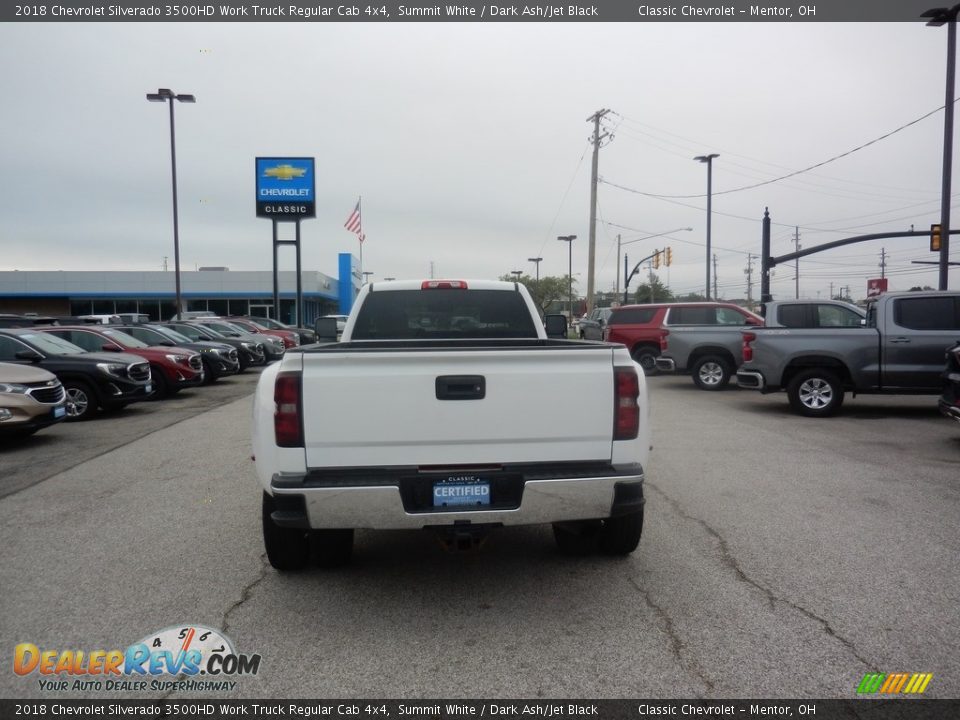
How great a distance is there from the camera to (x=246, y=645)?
375 centimetres

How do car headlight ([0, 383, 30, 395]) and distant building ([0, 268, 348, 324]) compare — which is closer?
car headlight ([0, 383, 30, 395])

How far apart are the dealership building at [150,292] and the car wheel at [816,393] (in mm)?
45306

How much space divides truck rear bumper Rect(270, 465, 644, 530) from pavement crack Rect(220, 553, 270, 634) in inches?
24.9

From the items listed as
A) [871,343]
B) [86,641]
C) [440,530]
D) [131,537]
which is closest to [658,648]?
[440,530]

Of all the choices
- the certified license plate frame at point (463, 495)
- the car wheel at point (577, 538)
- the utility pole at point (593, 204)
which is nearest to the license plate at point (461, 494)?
the certified license plate frame at point (463, 495)

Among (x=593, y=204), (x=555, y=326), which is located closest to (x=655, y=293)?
(x=593, y=204)

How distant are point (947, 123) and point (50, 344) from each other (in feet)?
70.7

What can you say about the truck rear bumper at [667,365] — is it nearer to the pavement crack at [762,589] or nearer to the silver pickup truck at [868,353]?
the silver pickup truck at [868,353]

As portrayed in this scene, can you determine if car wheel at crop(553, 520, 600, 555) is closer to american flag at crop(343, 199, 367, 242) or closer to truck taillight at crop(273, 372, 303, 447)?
truck taillight at crop(273, 372, 303, 447)

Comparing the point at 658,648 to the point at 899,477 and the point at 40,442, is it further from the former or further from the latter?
the point at 40,442

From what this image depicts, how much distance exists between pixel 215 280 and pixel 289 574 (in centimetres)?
5524

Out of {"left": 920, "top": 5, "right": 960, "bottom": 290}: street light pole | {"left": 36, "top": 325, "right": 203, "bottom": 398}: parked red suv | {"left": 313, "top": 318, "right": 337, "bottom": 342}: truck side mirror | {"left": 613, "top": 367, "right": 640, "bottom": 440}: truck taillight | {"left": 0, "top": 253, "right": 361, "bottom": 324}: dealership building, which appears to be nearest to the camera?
{"left": 613, "top": 367, "right": 640, "bottom": 440}: truck taillight

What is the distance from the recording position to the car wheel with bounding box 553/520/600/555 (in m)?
5.05

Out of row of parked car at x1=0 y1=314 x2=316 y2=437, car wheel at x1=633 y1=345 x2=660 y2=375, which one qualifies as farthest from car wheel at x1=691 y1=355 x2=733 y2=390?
row of parked car at x1=0 y1=314 x2=316 y2=437
